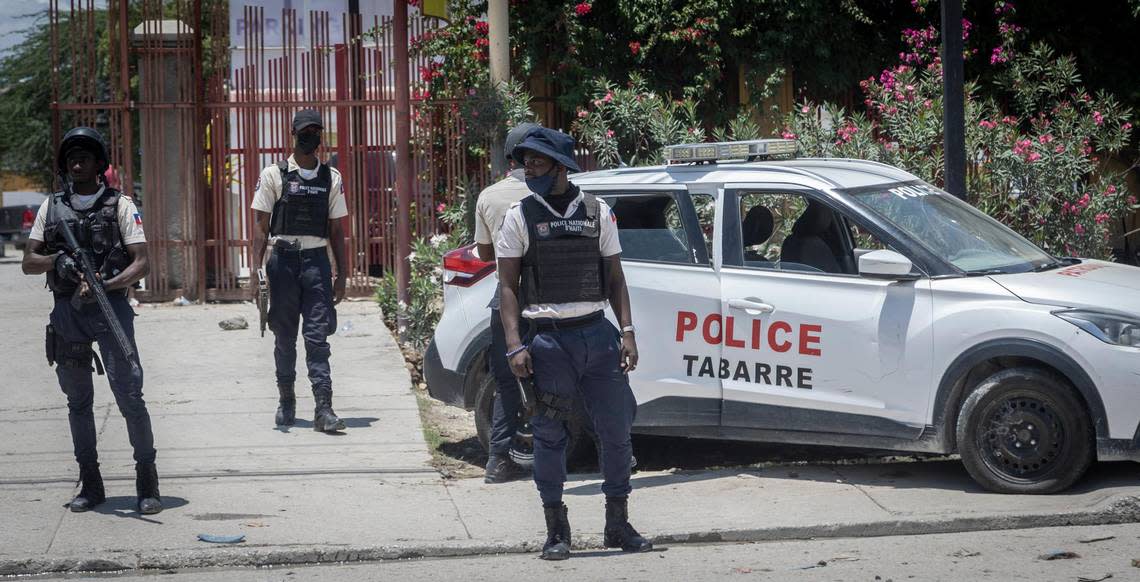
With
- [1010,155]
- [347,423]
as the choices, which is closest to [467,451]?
[347,423]

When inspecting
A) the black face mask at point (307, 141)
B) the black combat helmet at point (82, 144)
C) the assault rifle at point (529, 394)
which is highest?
the black face mask at point (307, 141)

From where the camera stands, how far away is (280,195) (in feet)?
27.2

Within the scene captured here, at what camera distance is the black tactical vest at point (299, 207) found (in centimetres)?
823

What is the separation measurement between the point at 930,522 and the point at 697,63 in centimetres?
831

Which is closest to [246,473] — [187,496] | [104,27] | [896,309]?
[187,496]

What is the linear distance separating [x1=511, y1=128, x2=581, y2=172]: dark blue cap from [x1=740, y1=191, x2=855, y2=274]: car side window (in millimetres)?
1677

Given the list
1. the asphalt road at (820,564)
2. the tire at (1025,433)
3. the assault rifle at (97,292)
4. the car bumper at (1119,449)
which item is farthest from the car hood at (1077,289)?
the assault rifle at (97,292)

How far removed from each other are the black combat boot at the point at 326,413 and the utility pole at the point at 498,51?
11.8ft

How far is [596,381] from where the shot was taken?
5.79 meters

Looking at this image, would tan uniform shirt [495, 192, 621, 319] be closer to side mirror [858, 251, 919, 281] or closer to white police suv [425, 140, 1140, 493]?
white police suv [425, 140, 1140, 493]

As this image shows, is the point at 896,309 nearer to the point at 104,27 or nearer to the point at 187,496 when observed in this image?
the point at 187,496

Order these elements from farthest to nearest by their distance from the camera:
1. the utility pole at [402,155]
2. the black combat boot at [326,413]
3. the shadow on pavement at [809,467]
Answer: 1. the utility pole at [402,155]
2. the black combat boot at [326,413]
3. the shadow on pavement at [809,467]

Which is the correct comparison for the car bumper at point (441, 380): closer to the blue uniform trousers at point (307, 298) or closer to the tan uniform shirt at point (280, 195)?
the blue uniform trousers at point (307, 298)

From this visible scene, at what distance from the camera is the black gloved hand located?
6.27 metres
